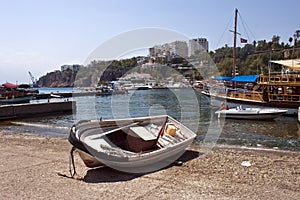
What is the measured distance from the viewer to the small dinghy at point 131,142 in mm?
7738

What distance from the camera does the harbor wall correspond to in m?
26.2

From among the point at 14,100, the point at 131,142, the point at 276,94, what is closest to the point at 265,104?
the point at 276,94

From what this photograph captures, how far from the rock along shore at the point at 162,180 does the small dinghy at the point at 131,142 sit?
0.39 meters

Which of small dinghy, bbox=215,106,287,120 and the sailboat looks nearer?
small dinghy, bbox=215,106,287,120

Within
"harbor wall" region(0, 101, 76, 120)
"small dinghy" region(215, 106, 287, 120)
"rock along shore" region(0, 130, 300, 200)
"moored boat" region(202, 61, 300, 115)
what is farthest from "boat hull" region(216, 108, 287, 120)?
"harbor wall" region(0, 101, 76, 120)

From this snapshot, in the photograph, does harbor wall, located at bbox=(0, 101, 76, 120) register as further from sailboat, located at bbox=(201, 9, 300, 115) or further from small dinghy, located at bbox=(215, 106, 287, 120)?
sailboat, located at bbox=(201, 9, 300, 115)

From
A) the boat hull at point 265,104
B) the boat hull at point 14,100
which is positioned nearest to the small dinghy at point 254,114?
the boat hull at point 265,104

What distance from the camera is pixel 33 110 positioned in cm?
Answer: 2892

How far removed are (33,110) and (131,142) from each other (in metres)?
22.3

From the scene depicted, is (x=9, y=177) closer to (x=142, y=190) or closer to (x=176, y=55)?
(x=142, y=190)

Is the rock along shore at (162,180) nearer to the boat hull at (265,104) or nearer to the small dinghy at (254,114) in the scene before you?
the small dinghy at (254,114)

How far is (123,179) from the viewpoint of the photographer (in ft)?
25.1

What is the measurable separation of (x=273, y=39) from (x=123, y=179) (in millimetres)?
139298

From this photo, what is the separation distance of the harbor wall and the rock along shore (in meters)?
17.7
